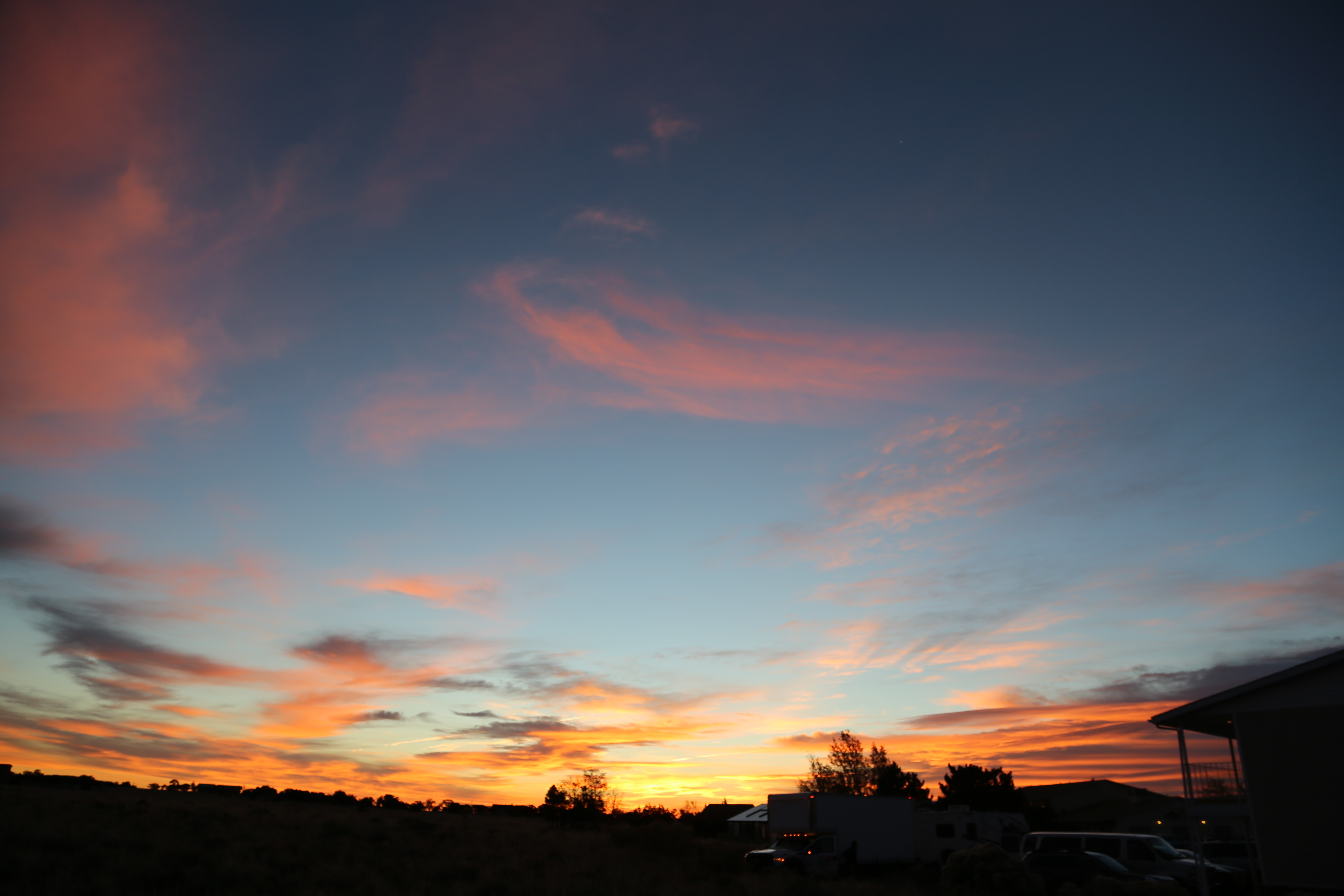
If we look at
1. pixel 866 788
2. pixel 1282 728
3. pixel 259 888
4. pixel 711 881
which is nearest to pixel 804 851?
pixel 711 881

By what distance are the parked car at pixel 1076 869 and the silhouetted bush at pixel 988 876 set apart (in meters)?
0.66

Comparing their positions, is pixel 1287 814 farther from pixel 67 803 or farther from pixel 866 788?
pixel 866 788

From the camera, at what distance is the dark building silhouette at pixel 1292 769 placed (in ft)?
59.2

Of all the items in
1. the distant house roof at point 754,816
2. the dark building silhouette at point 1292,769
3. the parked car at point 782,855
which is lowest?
the distant house roof at point 754,816

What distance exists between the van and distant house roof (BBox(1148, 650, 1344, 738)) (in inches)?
191

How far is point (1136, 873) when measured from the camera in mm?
22328

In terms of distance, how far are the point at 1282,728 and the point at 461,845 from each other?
3225 cm

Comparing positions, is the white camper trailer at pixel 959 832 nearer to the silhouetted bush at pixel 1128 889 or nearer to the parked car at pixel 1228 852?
the parked car at pixel 1228 852

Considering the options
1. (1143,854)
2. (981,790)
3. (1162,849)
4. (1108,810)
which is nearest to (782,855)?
(1143,854)

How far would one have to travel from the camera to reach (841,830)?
1170 inches

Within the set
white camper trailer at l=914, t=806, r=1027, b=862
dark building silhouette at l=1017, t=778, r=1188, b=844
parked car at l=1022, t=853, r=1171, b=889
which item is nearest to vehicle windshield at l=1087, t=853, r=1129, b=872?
parked car at l=1022, t=853, r=1171, b=889

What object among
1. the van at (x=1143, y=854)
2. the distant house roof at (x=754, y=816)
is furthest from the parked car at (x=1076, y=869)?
the distant house roof at (x=754, y=816)

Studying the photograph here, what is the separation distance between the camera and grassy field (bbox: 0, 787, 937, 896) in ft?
61.0

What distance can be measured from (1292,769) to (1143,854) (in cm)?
634
